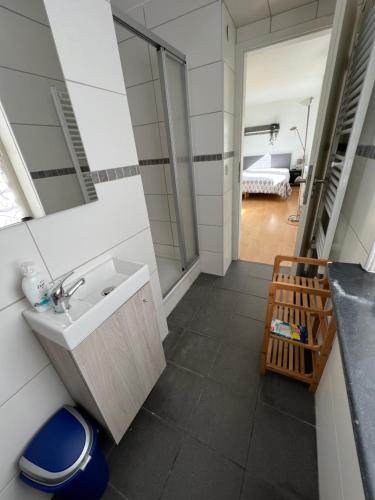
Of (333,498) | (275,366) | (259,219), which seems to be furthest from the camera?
(259,219)

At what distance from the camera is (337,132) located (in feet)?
4.65

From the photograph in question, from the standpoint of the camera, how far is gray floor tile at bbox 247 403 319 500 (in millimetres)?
894

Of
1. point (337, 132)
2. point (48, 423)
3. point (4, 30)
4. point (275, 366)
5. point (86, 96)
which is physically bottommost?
point (275, 366)

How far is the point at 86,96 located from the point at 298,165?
6547mm

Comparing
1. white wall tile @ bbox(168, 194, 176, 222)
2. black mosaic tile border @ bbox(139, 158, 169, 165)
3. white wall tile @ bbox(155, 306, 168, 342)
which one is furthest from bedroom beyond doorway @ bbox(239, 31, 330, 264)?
white wall tile @ bbox(155, 306, 168, 342)

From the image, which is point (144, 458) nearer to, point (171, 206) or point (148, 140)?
point (171, 206)

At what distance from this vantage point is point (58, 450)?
0.78 meters

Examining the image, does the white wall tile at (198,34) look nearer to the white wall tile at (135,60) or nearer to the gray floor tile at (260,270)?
the white wall tile at (135,60)

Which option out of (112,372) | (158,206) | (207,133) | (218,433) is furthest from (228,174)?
(218,433)

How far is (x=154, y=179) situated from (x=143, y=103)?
0.65 m

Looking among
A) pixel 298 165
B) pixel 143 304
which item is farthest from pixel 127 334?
pixel 298 165

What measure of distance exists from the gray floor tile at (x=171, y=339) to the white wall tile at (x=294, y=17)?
97.8 inches

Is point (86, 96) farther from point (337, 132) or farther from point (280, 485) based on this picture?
point (280, 485)

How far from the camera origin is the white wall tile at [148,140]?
6.29 ft
